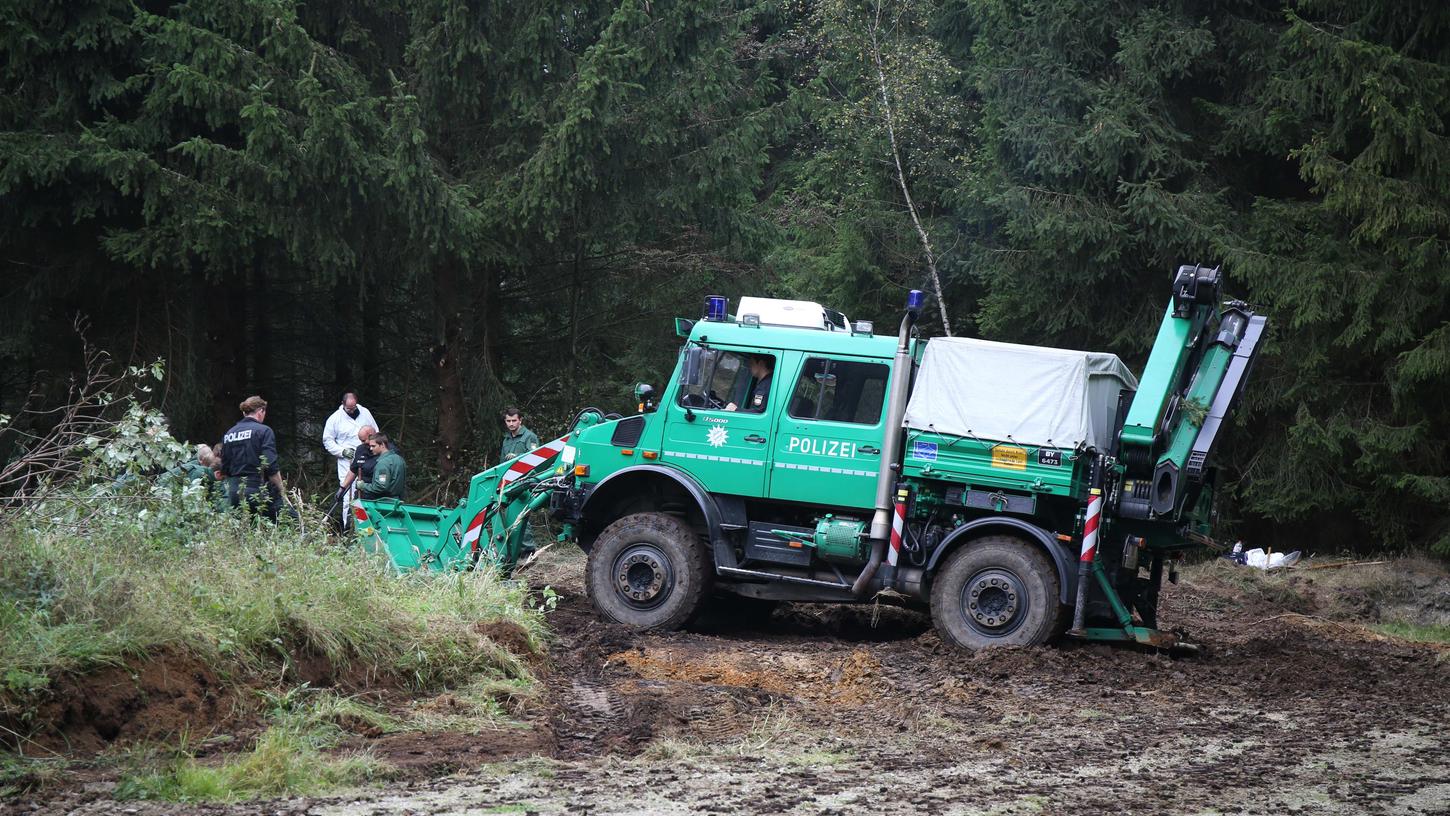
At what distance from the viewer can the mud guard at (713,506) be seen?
1092 cm

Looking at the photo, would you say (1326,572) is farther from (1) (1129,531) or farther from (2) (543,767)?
(2) (543,767)

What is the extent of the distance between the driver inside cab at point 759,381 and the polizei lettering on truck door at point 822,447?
0.42 meters

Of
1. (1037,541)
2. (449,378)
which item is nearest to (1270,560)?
(1037,541)

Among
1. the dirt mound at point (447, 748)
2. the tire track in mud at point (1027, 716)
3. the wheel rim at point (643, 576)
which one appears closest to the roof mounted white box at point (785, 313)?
the wheel rim at point (643, 576)

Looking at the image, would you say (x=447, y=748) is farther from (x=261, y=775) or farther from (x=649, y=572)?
(x=649, y=572)

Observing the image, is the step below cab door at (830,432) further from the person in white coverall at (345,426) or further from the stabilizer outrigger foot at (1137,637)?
the person in white coverall at (345,426)

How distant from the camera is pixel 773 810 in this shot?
5793 millimetres

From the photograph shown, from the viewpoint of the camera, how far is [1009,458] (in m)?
10.3

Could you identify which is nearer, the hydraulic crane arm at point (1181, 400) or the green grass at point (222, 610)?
the green grass at point (222, 610)

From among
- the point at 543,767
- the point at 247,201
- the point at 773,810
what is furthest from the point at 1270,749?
the point at 247,201

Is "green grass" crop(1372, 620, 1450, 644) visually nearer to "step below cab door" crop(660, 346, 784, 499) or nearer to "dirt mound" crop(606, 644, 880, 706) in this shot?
"dirt mound" crop(606, 644, 880, 706)

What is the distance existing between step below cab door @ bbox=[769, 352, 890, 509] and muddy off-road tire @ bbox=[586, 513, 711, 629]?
0.86 metres

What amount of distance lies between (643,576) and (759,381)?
1869mm

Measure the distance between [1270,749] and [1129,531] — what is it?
324cm
